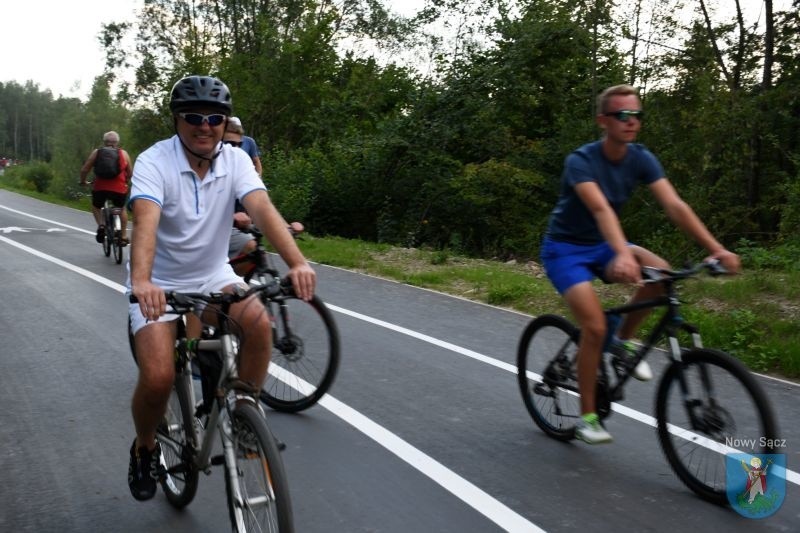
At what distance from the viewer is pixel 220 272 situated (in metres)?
4.03

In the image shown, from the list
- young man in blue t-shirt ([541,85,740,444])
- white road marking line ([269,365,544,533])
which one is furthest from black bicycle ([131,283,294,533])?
young man in blue t-shirt ([541,85,740,444])

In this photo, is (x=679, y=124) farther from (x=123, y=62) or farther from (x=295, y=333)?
(x=123, y=62)

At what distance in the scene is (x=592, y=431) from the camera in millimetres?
4781

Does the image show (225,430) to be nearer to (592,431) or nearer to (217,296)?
(217,296)

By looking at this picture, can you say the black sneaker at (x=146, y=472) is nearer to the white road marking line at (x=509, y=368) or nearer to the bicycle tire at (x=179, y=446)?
the bicycle tire at (x=179, y=446)

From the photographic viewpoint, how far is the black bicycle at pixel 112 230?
13062 millimetres

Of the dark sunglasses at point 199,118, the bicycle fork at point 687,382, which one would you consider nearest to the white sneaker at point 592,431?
the bicycle fork at point 687,382

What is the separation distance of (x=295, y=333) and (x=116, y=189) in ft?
28.2

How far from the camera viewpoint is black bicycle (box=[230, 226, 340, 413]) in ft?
19.4

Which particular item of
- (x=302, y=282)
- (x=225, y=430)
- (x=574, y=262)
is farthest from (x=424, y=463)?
(x=302, y=282)

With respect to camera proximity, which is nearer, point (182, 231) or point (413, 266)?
point (182, 231)

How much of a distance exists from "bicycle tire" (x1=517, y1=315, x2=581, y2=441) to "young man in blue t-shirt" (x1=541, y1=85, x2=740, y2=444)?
13.3 inches

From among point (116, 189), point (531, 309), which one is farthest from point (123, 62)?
point (531, 309)

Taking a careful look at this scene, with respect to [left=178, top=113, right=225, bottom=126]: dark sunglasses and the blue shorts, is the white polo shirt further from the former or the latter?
the blue shorts
